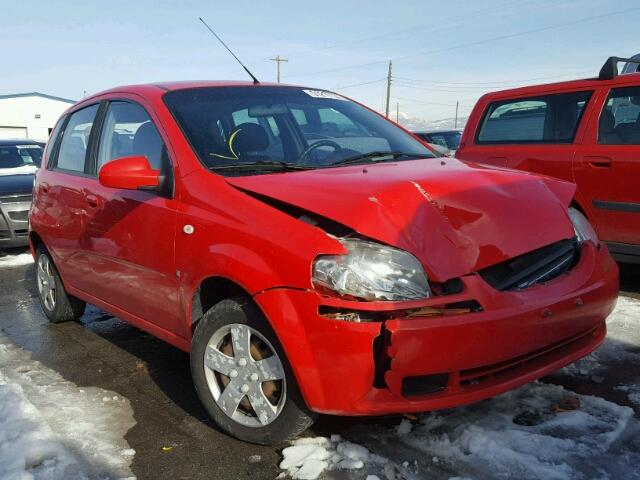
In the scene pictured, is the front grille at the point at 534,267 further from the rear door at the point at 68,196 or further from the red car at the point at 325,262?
the rear door at the point at 68,196

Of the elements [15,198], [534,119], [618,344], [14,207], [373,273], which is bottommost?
[618,344]

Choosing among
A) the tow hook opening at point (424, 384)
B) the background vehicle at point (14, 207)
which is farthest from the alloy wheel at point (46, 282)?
the tow hook opening at point (424, 384)

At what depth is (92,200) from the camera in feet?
12.2

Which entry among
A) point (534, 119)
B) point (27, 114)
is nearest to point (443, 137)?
point (534, 119)

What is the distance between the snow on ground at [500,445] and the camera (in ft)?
7.79

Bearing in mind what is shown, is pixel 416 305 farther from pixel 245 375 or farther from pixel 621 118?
pixel 621 118

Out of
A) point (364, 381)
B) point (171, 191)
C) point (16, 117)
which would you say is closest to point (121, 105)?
point (171, 191)

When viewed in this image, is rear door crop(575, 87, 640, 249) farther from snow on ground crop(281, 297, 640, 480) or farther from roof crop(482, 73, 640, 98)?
snow on ground crop(281, 297, 640, 480)

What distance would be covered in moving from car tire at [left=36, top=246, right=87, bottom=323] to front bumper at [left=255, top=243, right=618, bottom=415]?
2.86 meters

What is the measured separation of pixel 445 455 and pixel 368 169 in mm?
1357

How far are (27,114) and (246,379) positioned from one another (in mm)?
50369

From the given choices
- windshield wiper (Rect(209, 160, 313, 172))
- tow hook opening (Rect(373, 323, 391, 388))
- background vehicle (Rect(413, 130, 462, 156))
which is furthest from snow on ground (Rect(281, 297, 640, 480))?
background vehicle (Rect(413, 130, 462, 156))

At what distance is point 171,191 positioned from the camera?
3006 mm

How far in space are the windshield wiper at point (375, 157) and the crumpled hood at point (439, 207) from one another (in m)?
0.20
